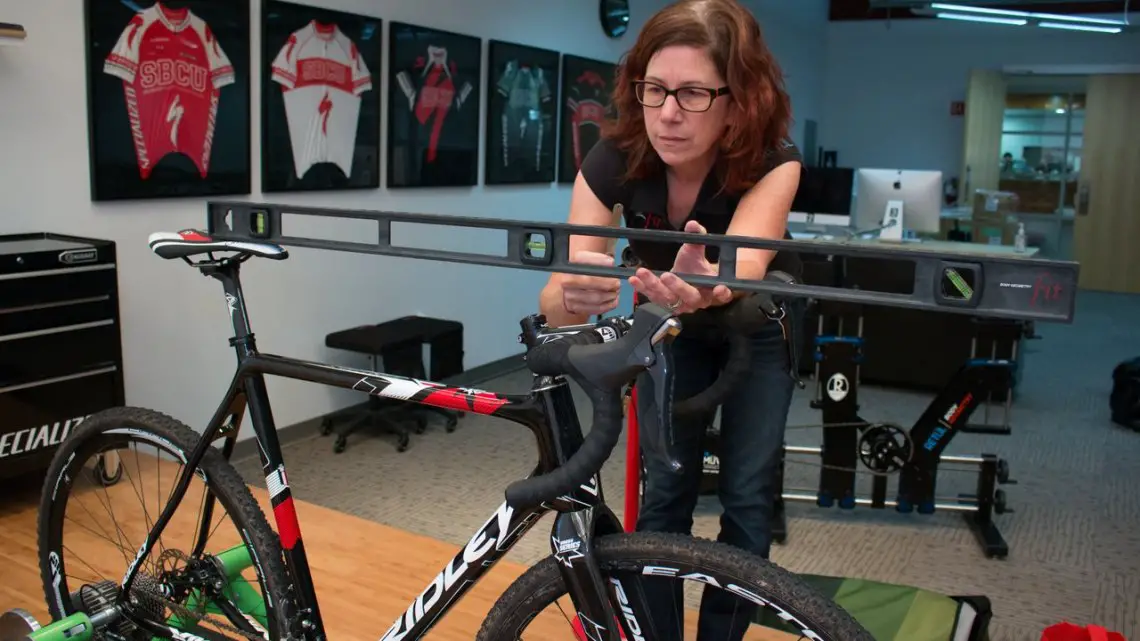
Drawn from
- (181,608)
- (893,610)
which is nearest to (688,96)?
(181,608)

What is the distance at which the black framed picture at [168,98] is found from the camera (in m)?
3.37

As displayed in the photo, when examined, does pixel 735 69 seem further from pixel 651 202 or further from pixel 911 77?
pixel 911 77

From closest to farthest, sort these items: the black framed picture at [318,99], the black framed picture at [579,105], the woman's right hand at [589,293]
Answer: the woman's right hand at [589,293] → the black framed picture at [318,99] → the black framed picture at [579,105]

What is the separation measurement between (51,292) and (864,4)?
32.9ft

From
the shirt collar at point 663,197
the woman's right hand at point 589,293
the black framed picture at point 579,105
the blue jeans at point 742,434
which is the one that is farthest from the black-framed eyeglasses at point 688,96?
the black framed picture at point 579,105

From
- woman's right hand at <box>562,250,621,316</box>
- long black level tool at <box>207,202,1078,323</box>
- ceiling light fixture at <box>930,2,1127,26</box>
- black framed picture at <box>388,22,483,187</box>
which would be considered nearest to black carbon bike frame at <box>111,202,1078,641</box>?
long black level tool at <box>207,202,1078,323</box>

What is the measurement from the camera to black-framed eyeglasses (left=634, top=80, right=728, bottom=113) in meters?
1.38

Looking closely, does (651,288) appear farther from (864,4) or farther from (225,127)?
(864,4)

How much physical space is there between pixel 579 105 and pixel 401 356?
2535 mm

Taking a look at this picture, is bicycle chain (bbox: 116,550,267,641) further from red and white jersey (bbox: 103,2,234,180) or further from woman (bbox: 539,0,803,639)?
red and white jersey (bbox: 103,2,234,180)

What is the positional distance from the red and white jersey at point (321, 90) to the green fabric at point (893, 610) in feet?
9.42

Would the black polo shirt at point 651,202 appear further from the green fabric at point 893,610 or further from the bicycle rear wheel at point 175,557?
the green fabric at point 893,610

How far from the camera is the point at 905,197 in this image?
614cm

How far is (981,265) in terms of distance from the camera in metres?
0.99
